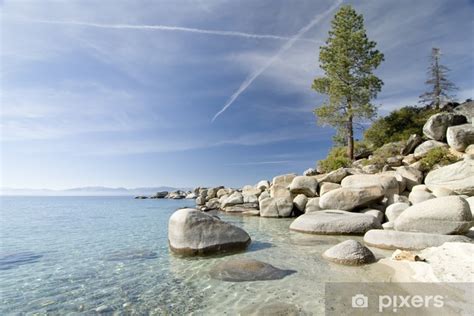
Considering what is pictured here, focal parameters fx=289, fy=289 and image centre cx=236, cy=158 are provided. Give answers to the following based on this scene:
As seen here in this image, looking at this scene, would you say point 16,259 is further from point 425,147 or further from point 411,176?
point 425,147

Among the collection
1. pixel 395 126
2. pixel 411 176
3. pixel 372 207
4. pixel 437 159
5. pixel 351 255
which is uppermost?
pixel 395 126

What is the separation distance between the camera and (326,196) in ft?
48.8

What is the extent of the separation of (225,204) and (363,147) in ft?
48.4

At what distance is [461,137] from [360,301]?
17.8 meters

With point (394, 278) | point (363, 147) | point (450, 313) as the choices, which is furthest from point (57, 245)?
point (363, 147)

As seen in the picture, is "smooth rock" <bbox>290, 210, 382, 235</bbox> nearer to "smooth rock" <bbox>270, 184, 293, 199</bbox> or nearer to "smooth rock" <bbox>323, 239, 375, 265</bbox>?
"smooth rock" <bbox>323, 239, 375, 265</bbox>

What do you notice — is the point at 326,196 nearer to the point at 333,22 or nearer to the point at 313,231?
the point at 313,231

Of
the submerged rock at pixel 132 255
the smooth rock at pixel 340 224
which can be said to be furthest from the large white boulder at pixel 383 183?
the submerged rock at pixel 132 255

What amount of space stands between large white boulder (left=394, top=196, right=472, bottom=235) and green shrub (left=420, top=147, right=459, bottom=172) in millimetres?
9255

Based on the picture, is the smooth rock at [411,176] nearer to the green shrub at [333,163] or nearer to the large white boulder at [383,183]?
the large white boulder at [383,183]

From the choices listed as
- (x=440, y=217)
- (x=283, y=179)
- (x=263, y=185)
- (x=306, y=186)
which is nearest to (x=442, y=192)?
(x=440, y=217)

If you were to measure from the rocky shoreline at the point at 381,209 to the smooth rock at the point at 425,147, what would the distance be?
0.06 m

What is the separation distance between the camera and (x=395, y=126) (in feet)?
87.7


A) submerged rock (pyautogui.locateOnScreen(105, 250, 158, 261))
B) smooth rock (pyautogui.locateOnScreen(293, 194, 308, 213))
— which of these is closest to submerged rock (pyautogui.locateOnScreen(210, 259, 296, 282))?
submerged rock (pyautogui.locateOnScreen(105, 250, 158, 261))
